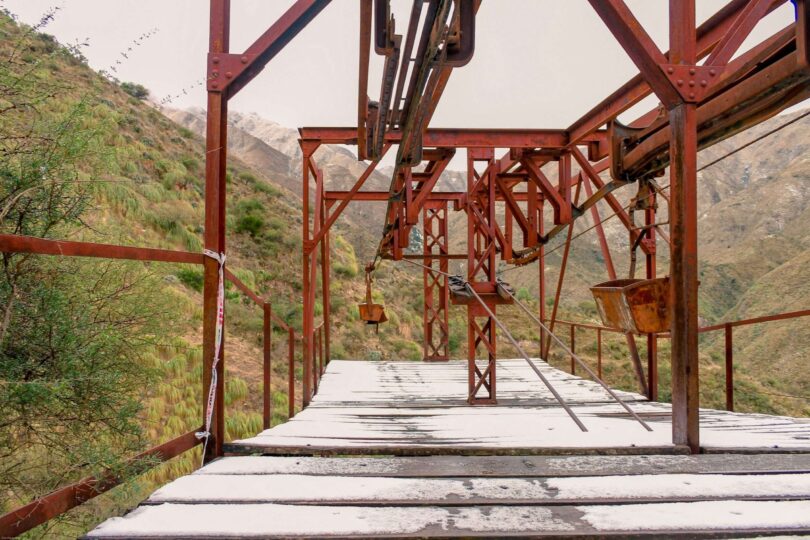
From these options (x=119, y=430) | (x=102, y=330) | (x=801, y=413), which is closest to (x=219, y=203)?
(x=102, y=330)

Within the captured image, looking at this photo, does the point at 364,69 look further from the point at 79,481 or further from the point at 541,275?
the point at 541,275

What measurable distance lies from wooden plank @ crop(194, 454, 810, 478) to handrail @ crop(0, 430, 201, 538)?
0.28m

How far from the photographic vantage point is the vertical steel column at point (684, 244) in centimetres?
361

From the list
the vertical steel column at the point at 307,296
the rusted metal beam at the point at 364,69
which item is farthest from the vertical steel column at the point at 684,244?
the vertical steel column at the point at 307,296

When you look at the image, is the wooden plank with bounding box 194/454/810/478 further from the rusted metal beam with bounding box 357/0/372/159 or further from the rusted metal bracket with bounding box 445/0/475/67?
the rusted metal beam with bounding box 357/0/372/159

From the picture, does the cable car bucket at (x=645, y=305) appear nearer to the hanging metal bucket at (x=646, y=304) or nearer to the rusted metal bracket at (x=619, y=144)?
the hanging metal bucket at (x=646, y=304)

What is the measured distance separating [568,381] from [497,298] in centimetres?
329

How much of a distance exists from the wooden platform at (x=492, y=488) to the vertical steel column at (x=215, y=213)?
0.91 feet

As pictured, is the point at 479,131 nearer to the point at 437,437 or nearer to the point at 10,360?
the point at 437,437

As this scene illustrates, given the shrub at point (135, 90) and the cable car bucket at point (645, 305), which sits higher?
the shrub at point (135, 90)

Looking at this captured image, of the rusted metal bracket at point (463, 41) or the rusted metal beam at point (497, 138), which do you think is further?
the rusted metal beam at point (497, 138)

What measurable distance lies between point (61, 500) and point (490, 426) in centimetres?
341

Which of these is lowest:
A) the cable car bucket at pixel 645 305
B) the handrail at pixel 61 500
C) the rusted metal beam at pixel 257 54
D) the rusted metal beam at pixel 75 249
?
the handrail at pixel 61 500

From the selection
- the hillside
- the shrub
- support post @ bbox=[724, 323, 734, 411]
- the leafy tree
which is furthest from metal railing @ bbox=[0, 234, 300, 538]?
the shrub
